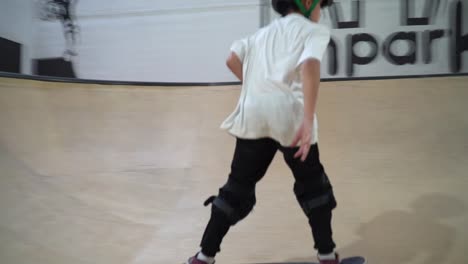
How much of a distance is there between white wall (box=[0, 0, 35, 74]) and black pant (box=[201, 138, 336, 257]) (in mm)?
3521

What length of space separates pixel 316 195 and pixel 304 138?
24cm

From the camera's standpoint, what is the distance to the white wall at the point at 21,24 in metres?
3.95

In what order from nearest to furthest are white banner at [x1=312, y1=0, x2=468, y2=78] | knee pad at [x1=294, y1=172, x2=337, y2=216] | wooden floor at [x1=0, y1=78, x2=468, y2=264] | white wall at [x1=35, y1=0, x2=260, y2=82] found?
knee pad at [x1=294, y1=172, x2=337, y2=216] < wooden floor at [x1=0, y1=78, x2=468, y2=264] < white banner at [x1=312, y1=0, x2=468, y2=78] < white wall at [x1=35, y1=0, x2=260, y2=82]

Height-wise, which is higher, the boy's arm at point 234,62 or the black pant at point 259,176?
the boy's arm at point 234,62

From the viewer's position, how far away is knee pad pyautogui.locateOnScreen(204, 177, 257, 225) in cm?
134

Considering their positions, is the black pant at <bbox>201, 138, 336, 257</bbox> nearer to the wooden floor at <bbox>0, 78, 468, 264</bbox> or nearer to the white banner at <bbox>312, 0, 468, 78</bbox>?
the wooden floor at <bbox>0, 78, 468, 264</bbox>

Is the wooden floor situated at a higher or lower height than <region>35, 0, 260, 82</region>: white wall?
lower

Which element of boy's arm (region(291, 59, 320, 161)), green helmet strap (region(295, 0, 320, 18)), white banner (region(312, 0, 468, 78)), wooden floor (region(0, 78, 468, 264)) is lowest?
wooden floor (region(0, 78, 468, 264))

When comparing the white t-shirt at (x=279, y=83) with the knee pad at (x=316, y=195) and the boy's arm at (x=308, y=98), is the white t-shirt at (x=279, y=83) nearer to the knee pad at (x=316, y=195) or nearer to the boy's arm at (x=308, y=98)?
the boy's arm at (x=308, y=98)

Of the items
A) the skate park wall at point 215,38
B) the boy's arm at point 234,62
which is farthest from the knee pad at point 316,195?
the skate park wall at point 215,38

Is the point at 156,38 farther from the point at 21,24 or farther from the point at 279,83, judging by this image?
the point at 279,83

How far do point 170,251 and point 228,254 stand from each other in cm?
31

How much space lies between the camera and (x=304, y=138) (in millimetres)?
1215

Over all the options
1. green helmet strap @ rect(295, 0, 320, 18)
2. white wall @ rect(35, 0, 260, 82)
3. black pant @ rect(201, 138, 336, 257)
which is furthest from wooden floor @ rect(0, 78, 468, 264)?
green helmet strap @ rect(295, 0, 320, 18)
